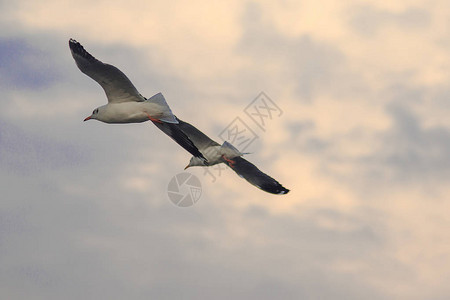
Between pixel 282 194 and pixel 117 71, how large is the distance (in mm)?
9569

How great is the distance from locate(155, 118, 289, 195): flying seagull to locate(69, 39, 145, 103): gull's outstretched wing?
4.06 metres

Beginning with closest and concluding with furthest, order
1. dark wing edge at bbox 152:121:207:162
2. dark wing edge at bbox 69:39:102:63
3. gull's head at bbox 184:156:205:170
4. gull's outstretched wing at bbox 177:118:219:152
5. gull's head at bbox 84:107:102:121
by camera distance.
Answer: dark wing edge at bbox 69:39:102:63
gull's head at bbox 84:107:102:121
dark wing edge at bbox 152:121:207:162
gull's outstretched wing at bbox 177:118:219:152
gull's head at bbox 184:156:205:170

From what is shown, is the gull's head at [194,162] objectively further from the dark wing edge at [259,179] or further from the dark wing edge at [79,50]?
the dark wing edge at [79,50]

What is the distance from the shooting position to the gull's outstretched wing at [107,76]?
35188mm

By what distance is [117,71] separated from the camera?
115ft

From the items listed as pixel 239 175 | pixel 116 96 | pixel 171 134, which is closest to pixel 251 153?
pixel 239 175

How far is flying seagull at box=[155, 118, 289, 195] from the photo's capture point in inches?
1556

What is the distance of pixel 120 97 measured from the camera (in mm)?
35906

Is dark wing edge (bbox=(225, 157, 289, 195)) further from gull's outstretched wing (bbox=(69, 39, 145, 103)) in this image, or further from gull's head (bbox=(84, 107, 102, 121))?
gull's head (bbox=(84, 107, 102, 121))

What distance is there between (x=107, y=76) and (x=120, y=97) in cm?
105

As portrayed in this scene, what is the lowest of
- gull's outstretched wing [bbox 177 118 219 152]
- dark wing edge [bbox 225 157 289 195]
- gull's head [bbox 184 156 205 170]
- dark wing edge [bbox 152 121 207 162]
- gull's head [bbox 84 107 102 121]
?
gull's head [bbox 84 107 102 121]

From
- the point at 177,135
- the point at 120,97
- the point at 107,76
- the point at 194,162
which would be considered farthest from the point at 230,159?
the point at 107,76

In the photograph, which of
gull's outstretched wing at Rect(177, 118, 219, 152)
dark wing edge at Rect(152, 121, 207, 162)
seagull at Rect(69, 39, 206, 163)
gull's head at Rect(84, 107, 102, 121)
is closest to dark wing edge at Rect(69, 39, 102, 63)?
seagull at Rect(69, 39, 206, 163)

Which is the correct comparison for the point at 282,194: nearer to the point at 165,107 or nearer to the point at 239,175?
the point at 239,175
